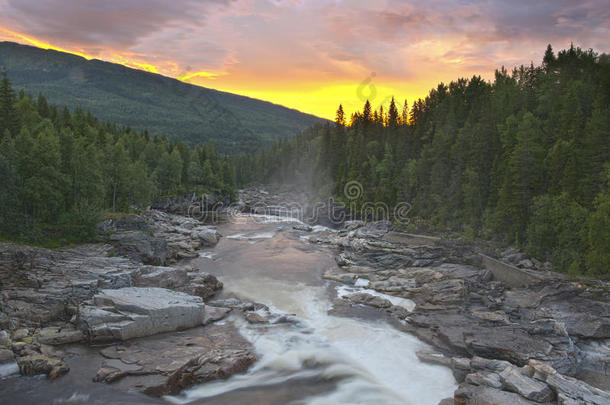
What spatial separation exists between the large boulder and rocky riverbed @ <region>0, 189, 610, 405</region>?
0.07 metres

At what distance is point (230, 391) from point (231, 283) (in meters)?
16.2

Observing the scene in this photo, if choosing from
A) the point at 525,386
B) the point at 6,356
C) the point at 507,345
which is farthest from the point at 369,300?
the point at 6,356

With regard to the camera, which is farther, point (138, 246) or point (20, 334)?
point (138, 246)

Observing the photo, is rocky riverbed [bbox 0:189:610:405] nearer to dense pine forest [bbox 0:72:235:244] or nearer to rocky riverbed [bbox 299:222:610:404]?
rocky riverbed [bbox 299:222:610:404]

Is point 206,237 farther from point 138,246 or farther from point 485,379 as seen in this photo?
point 485,379

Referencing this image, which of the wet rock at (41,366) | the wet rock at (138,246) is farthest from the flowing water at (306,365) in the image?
the wet rock at (138,246)

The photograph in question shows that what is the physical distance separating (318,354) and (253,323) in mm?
5515

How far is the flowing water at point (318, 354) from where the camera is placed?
17.6m

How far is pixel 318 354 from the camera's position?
840 inches

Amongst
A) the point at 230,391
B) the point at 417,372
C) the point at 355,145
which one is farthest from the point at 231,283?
the point at 355,145

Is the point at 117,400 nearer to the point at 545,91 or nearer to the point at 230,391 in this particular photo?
the point at 230,391

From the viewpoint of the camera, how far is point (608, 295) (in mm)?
24453

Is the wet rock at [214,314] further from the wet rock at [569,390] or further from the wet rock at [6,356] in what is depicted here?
the wet rock at [569,390]

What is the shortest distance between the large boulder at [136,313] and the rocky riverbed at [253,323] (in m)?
0.07
